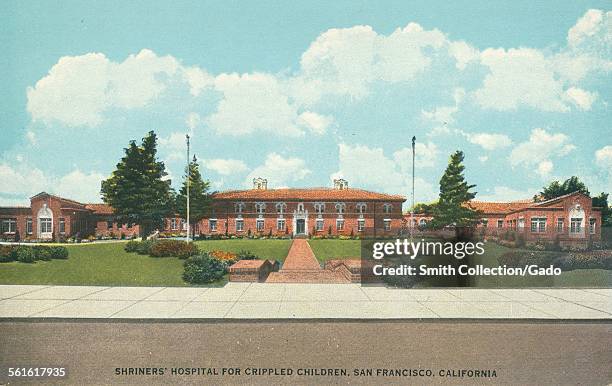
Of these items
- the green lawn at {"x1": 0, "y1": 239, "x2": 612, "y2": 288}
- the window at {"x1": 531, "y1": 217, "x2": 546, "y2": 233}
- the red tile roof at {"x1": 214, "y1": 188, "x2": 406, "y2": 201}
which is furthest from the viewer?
the red tile roof at {"x1": 214, "y1": 188, "x2": 406, "y2": 201}

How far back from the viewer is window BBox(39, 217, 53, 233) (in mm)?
30386

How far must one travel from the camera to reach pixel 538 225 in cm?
4247

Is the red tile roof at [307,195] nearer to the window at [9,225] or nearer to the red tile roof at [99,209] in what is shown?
the red tile roof at [99,209]

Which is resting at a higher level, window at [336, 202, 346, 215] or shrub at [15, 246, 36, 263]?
window at [336, 202, 346, 215]

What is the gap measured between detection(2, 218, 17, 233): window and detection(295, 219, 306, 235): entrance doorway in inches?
1350

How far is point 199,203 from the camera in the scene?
4944 cm

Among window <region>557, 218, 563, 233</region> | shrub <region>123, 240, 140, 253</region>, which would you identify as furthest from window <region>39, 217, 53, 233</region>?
window <region>557, 218, 563, 233</region>

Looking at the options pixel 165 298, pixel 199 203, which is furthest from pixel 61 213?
pixel 165 298

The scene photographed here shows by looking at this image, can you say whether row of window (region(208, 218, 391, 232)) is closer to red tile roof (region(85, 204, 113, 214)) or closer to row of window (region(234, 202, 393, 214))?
row of window (region(234, 202, 393, 214))

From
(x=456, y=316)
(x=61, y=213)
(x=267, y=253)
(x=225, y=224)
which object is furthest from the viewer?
(x=225, y=224)

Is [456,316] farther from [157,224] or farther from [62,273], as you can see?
[157,224]

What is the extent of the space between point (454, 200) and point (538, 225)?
31.7 ft

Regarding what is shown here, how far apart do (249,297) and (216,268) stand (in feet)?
13.5

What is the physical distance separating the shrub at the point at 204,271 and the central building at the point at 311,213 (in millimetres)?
39365
